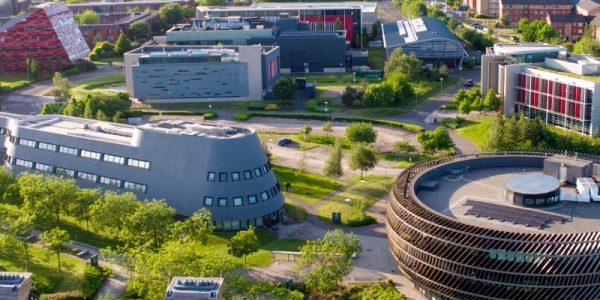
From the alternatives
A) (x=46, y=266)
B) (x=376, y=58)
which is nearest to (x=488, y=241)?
(x=46, y=266)

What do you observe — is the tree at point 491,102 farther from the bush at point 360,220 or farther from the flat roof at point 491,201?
the flat roof at point 491,201

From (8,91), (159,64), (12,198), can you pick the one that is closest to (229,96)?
(159,64)

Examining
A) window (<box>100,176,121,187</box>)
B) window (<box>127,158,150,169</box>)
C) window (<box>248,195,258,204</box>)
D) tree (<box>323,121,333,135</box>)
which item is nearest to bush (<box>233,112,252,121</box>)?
tree (<box>323,121,333,135</box>)

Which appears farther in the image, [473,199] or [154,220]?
[154,220]

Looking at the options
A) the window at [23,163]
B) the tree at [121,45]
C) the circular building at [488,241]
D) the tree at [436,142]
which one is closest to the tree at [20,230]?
the window at [23,163]

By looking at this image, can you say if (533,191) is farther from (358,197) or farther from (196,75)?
(196,75)

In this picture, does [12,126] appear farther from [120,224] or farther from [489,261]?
[489,261]
